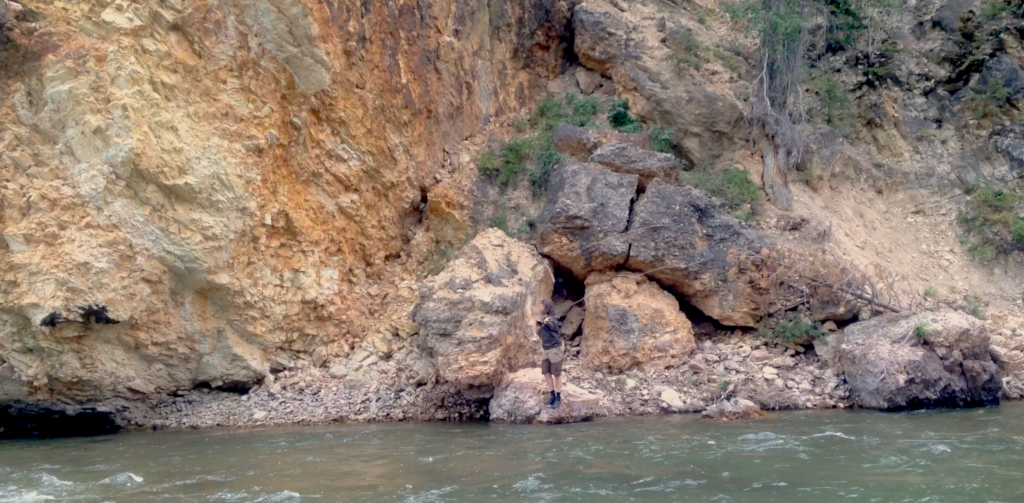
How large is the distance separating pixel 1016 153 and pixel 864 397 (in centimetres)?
723

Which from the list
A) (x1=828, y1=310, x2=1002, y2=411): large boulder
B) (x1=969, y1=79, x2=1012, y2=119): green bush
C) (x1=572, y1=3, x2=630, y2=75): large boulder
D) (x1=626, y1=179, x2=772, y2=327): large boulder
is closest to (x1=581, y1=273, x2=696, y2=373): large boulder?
(x1=626, y1=179, x2=772, y2=327): large boulder

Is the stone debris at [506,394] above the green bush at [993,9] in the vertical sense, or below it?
below

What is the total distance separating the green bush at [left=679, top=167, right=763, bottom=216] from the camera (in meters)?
12.0

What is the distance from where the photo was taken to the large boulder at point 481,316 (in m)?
9.21

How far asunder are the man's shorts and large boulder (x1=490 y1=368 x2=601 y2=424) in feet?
0.82

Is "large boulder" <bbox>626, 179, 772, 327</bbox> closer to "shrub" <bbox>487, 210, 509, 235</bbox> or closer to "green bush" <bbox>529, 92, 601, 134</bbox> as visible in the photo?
"shrub" <bbox>487, 210, 509, 235</bbox>

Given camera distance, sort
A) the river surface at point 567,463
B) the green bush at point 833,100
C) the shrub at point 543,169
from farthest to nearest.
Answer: the green bush at point 833,100 < the shrub at point 543,169 < the river surface at point 567,463

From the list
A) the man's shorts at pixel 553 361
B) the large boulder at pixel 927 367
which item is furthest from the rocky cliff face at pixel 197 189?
the large boulder at pixel 927 367

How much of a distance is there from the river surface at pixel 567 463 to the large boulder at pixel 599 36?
742 cm

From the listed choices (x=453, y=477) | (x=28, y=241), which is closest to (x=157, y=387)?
(x=28, y=241)

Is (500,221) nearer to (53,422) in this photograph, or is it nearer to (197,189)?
(197,189)

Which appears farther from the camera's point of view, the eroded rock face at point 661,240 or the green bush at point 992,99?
the green bush at point 992,99

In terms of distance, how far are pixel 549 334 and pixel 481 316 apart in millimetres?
913

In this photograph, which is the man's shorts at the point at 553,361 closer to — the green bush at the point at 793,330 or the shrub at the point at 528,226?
the shrub at the point at 528,226
